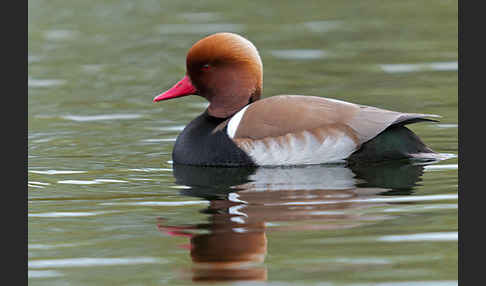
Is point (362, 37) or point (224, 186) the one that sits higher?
point (362, 37)

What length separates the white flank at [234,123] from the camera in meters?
7.58

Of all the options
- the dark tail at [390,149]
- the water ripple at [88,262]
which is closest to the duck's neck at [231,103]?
the dark tail at [390,149]

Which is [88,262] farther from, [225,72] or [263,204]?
[225,72]

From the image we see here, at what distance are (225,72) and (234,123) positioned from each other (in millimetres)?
475

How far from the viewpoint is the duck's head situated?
306 inches

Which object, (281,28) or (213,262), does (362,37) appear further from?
(213,262)

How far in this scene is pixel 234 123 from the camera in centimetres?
763

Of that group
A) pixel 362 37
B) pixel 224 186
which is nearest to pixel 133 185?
pixel 224 186

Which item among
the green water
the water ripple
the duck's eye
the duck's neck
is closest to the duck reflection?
the green water

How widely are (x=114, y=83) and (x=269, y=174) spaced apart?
464 cm

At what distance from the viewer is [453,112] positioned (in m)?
9.28

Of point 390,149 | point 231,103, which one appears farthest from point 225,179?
point 390,149

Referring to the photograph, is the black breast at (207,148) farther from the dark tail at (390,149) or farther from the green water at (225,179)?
the dark tail at (390,149)

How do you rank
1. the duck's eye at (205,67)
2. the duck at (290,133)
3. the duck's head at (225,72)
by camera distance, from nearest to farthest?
the duck at (290,133) < the duck's head at (225,72) < the duck's eye at (205,67)
